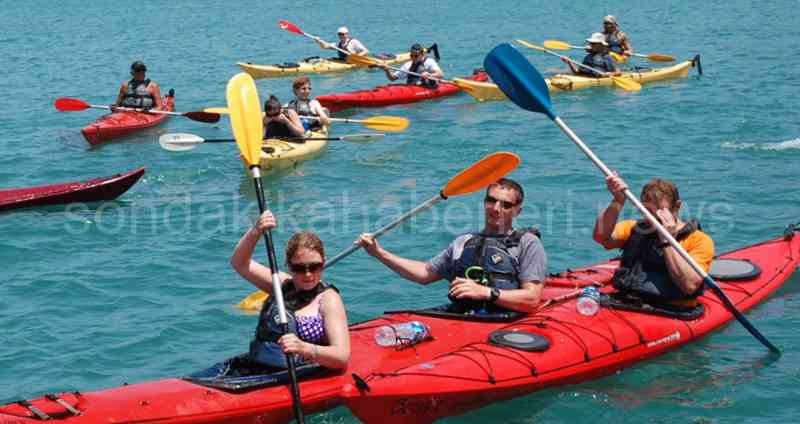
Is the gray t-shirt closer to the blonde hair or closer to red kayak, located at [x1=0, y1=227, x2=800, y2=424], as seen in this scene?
red kayak, located at [x1=0, y1=227, x2=800, y2=424]

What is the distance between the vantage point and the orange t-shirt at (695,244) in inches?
257

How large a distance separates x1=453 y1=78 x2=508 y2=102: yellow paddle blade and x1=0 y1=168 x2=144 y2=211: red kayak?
6.71 metres

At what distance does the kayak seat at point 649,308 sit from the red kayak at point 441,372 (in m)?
0.03

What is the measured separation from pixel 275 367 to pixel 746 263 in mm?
3697

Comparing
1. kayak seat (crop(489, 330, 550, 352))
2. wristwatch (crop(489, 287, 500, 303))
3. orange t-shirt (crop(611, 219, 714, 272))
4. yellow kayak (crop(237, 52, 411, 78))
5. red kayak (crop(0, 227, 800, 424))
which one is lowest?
yellow kayak (crop(237, 52, 411, 78))

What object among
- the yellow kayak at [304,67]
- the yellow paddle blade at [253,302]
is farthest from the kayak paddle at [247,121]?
the yellow kayak at [304,67]

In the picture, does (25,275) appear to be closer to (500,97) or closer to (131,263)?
(131,263)

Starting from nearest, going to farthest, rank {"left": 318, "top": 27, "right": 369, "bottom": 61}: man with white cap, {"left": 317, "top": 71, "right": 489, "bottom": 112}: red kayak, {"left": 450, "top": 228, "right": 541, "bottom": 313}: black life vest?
{"left": 450, "top": 228, "right": 541, "bottom": 313}: black life vest < {"left": 317, "top": 71, "right": 489, "bottom": 112}: red kayak < {"left": 318, "top": 27, "right": 369, "bottom": 61}: man with white cap

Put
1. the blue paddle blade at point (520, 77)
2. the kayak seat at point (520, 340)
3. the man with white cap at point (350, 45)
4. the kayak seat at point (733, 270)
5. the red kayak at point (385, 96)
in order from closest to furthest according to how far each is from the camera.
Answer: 1. the kayak seat at point (520, 340)
2. the blue paddle blade at point (520, 77)
3. the kayak seat at point (733, 270)
4. the red kayak at point (385, 96)
5. the man with white cap at point (350, 45)

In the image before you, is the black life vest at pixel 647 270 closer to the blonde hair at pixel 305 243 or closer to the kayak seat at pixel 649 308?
the kayak seat at pixel 649 308

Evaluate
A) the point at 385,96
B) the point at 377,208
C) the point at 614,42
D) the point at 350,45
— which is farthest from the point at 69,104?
the point at 614,42

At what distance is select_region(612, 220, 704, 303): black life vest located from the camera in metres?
6.51

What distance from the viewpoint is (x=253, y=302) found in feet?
26.4

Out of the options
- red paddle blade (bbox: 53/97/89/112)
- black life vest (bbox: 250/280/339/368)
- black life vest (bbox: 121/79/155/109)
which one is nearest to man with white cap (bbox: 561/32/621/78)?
black life vest (bbox: 121/79/155/109)
